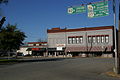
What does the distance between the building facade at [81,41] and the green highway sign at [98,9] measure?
4761 centimetres

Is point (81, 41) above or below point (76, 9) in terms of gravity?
below

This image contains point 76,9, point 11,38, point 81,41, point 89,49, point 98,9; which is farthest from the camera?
point 81,41

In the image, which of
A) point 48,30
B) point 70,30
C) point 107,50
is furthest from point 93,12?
point 48,30

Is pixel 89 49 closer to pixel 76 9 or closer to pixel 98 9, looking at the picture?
pixel 76 9

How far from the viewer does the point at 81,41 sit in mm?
71438

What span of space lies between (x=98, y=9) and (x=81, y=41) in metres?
52.9

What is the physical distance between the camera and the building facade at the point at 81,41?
66312 mm

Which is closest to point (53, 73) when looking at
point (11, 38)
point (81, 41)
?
point (11, 38)

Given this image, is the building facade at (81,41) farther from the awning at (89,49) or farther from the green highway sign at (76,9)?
the green highway sign at (76,9)

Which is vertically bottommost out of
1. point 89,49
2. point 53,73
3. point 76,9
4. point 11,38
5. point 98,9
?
point 53,73

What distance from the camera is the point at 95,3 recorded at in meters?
18.9

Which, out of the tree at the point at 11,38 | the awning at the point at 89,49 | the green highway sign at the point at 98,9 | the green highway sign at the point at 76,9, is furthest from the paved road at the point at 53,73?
the awning at the point at 89,49

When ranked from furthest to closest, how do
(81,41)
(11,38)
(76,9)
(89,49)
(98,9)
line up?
1. (81,41)
2. (89,49)
3. (11,38)
4. (76,9)
5. (98,9)

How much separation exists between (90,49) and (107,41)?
622cm
